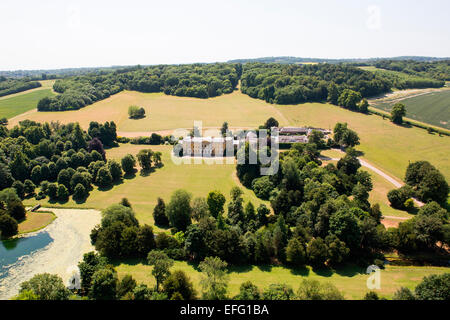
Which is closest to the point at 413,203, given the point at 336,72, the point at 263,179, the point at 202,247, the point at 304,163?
the point at 304,163

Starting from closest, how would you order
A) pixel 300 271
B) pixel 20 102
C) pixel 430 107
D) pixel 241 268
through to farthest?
pixel 300 271
pixel 241 268
pixel 430 107
pixel 20 102

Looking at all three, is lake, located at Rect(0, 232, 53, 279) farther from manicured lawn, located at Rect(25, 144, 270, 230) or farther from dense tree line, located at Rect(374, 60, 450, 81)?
dense tree line, located at Rect(374, 60, 450, 81)

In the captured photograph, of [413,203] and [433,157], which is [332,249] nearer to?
[413,203]

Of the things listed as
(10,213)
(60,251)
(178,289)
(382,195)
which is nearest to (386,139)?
(382,195)

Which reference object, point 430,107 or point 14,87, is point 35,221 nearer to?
point 430,107

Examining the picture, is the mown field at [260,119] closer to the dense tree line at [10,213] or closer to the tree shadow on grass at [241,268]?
the tree shadow on grass at [241,268]
